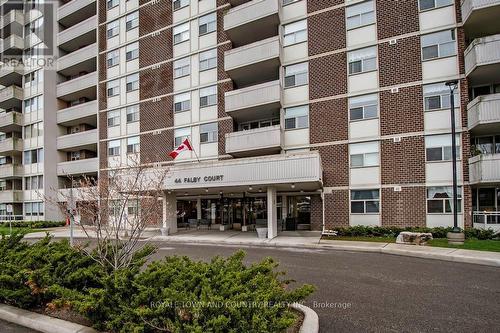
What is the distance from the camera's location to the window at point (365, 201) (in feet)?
60.7

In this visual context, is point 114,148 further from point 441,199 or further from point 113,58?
point 441,199

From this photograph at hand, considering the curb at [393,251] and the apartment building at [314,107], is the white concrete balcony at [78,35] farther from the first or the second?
the curb at [393,251]

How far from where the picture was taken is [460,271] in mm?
9367

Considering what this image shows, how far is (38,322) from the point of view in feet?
16.0

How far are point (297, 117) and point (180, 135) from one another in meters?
10.1

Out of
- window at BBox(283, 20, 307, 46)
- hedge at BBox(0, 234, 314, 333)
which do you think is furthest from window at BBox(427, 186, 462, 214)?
hedge at BBox(0, 234, 314, 333)

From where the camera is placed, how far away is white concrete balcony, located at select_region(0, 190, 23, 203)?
33812 millimetres

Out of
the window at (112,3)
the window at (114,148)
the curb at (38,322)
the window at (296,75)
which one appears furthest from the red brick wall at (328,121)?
the window at (112,3)

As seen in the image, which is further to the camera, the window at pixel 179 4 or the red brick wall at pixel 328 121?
the window at pixel 179 4

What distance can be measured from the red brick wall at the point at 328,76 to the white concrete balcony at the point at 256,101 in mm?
2439

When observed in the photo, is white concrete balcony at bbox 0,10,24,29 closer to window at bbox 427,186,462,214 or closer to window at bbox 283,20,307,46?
window at bbox 283,20,307,46

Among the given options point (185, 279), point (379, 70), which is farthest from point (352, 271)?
point (379, 70)

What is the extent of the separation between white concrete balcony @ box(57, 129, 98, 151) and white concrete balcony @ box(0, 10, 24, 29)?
1682 cm

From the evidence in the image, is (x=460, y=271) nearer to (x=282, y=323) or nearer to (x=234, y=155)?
(x=282, y=323)
